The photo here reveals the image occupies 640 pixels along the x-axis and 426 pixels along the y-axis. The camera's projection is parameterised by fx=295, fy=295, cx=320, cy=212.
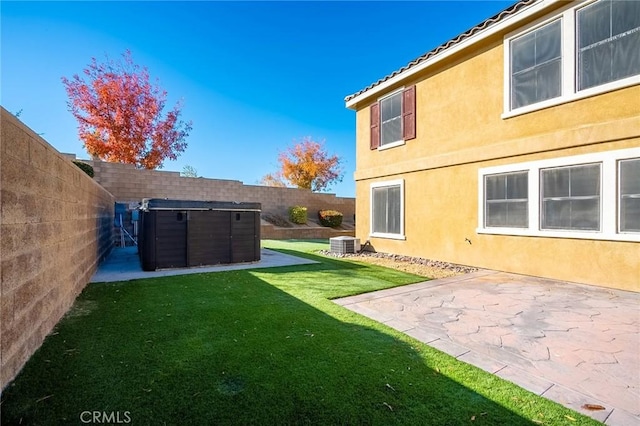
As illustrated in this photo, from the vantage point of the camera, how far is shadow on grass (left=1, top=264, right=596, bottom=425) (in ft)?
6.77

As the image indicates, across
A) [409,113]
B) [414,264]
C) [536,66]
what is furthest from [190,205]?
[536,66]

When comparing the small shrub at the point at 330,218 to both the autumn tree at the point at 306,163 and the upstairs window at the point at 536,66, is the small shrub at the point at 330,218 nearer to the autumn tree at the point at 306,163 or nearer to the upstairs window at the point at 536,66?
the autumn tree at the point at 306,163

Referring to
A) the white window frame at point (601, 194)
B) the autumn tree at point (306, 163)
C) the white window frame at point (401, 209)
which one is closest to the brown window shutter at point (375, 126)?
the white window frame at point (401, 209)

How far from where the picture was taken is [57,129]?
15.6 m

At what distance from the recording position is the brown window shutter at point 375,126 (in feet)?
35.4

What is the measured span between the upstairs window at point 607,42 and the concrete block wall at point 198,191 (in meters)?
15.1

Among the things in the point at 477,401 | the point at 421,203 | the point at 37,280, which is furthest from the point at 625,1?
the point at 37,280

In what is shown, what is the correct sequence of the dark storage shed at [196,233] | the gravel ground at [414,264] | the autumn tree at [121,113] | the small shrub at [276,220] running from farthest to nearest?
1. the small shrub at [276,220]
2. the autumn tree at [121,113]
3. the gravel ground at [414,264]
4. the dark storage shed at [196,233]

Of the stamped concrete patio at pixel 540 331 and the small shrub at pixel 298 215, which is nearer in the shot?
the stamped concrete patio at pixel 540 331

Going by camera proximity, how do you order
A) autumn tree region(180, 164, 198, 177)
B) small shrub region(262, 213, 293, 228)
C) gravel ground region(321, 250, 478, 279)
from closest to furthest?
gravel ground region(321, 250, 478, 279)
small shrub region(262, 213, 293, 228)
autumn tree region(180, 164, 198, 177)

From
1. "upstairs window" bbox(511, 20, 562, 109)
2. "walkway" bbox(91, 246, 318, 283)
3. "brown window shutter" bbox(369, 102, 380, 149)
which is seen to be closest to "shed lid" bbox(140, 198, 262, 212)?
"walkway" bbox(91, 246, 318, 283)

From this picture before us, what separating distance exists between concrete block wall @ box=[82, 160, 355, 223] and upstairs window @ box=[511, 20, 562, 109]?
13886 mm

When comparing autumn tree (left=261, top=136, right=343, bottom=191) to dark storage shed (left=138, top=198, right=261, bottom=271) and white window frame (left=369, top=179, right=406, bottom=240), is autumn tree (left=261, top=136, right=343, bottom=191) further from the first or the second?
dark storage shed (left=138, top=198, right=261, bottom=271)

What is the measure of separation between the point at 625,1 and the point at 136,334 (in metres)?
9.82
